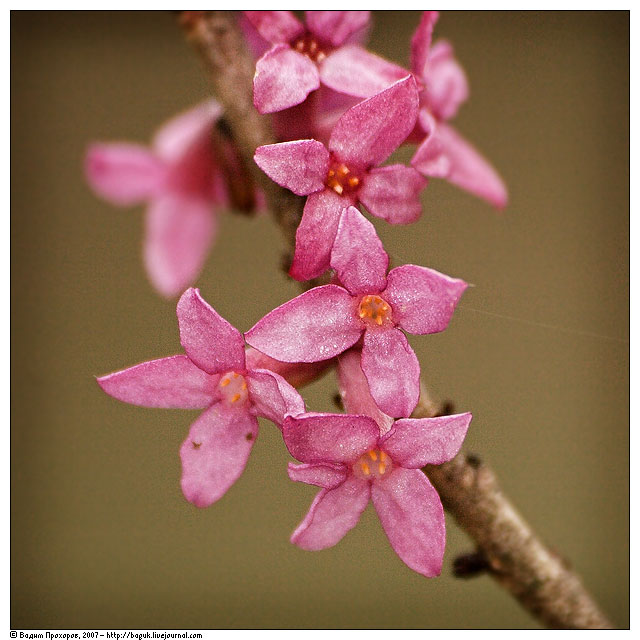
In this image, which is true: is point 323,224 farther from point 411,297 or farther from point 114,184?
point 114,184

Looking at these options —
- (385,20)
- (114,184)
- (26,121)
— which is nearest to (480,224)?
(385,20)

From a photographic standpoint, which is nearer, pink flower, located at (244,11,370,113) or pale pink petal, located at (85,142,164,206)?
pink flower, located at (244,11,370,113)

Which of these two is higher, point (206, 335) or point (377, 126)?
point (377, 126)

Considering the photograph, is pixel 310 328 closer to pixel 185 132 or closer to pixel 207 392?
pixel 207 392

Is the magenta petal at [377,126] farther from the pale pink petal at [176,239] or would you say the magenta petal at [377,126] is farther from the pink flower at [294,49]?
the pale pink petal at [176,239]

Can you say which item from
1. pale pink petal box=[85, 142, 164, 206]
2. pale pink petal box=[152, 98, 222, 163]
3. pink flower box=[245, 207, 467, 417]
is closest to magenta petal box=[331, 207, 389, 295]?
pink flower box=[245, 207, 467, 417]

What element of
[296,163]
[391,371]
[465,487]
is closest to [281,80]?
[296,163]

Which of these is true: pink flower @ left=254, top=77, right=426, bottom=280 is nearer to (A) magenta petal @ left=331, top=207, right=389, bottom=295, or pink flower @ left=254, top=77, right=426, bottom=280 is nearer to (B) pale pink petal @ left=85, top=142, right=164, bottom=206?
(A) magenta petal @ left=331, top=207, right=389, bottom=295
